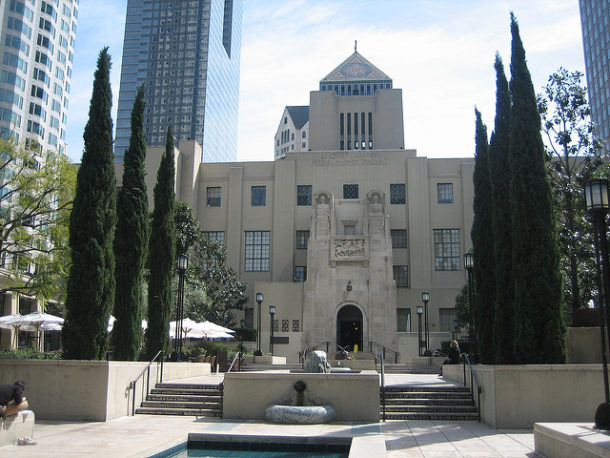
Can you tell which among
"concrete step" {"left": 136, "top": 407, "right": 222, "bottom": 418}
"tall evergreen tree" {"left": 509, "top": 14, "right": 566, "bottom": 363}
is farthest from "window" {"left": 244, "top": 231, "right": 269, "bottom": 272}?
"tall evergreen tree" {"left": 509, "top": 14, "right": 566, "bottom": 363}

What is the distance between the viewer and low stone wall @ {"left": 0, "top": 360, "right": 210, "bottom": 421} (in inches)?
536

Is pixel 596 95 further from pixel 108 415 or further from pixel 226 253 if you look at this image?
pixel 108 415

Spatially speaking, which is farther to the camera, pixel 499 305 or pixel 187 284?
pixel 187 284

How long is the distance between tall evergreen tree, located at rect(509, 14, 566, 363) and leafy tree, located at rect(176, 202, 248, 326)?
26581 mm

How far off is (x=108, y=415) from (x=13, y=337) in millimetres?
32272

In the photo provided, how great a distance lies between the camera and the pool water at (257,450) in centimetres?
1044

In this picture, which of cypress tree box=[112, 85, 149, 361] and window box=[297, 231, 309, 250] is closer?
cypress tree box=[112, 85, 149, 361]

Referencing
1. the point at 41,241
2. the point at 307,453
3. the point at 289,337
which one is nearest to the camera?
the point at 307,453

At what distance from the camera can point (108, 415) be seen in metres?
13.6

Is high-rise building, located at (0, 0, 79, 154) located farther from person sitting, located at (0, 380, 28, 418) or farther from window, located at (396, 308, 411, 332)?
person sitting, located at (0, 380, 28, 418)

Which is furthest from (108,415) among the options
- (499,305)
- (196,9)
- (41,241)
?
(196,9)

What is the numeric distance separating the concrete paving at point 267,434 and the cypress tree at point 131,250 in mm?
3188

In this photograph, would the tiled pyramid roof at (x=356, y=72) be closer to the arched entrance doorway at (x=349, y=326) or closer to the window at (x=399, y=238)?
the window at (x=399, y=238)

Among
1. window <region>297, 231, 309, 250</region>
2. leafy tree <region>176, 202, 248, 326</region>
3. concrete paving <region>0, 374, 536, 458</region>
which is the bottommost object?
concrete paving <region>0, 374, 536, 458</region>
